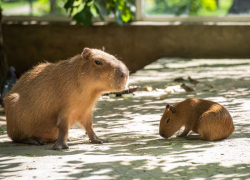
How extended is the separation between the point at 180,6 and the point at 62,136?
8.59 meters

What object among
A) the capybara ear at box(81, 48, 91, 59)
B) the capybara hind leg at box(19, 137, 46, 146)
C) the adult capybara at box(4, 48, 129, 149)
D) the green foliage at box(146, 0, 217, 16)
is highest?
the green foliage at box(146, 0, 217, 16)

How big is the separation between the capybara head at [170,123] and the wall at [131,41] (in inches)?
281

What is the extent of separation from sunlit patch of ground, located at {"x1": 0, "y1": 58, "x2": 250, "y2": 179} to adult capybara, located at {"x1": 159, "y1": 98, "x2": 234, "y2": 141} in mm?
108

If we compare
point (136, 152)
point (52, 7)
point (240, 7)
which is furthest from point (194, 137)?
point (52, 7)

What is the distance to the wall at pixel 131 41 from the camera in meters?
12.1

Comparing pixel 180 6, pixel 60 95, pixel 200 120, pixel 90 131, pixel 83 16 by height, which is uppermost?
pixel 180 6

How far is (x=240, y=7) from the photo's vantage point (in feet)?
40.6

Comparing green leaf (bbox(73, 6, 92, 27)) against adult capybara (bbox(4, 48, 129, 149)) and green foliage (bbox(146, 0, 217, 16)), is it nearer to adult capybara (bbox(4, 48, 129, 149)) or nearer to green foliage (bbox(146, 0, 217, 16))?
adult capybara (bbox(4, 48, 129, 149))

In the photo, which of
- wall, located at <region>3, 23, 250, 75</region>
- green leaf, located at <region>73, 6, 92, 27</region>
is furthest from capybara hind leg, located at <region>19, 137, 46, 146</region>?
wall, located at <region>3, 23, 250, 75</region>

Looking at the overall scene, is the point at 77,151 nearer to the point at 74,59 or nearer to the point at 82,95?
the point at 82,95

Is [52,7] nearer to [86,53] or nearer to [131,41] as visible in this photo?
[131,41]

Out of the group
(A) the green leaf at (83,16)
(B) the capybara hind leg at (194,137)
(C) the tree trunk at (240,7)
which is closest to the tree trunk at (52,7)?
(C) the tree trunk at (240,7)

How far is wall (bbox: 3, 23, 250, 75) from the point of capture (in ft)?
39.8

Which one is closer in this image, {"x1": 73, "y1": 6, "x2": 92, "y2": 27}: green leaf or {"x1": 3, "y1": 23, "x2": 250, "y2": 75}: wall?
{"x1": 73, "y1": 6, "x2": 92, "y2": 27}: green leaf
